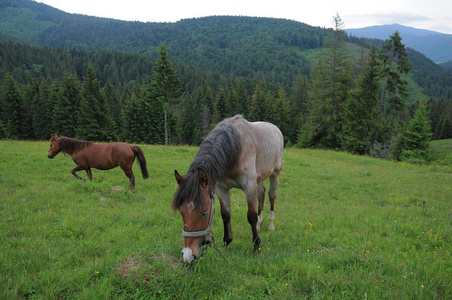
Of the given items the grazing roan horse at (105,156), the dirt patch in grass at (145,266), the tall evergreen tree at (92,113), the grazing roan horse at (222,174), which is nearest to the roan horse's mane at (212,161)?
the grazing roan horse at (222,174)

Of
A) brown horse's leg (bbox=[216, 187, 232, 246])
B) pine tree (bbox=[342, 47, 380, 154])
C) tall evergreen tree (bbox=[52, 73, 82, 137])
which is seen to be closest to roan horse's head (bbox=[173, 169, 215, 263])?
brown horse's leg (bbox=[216, 187, 232, 246])

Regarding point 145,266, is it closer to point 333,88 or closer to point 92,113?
point 333,88

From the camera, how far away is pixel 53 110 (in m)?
44.3

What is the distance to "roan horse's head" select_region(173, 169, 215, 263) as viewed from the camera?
131 inches

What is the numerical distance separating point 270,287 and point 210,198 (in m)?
1.51

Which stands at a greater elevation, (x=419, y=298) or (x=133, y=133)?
(x=419, y=298)

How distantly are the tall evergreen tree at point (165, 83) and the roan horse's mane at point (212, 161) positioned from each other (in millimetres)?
29350

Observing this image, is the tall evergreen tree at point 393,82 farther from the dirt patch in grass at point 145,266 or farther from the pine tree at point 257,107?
the dirt patch in grass at point 145,266

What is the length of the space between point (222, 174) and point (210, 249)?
147 centimetres

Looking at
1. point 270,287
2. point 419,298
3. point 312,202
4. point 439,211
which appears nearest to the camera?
point 419,298

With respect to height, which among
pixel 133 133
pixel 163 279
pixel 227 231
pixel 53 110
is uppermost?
pixel 163 279

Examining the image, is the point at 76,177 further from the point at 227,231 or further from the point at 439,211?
the point at 439,211

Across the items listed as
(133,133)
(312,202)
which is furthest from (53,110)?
(312,202)

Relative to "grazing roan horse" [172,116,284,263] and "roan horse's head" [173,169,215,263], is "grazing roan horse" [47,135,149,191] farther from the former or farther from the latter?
"roan horse's head" [173,169,215,263]
